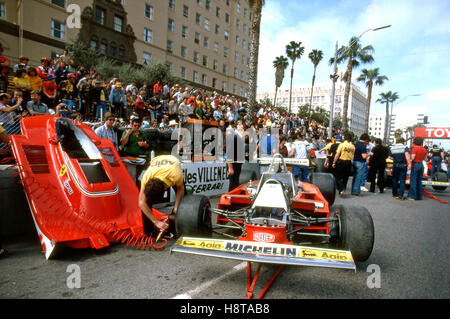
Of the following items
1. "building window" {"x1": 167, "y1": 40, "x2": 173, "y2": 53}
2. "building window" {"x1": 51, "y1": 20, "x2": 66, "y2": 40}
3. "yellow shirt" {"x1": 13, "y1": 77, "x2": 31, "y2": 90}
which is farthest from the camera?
"building window" {"x1": 167, "y1": 40, "x2": 173, "y2": 53}

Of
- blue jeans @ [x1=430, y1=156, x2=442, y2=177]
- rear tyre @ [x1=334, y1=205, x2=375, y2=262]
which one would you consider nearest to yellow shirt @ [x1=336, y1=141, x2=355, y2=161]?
rear tyre @ [x1=334, y1=205, x2=375, y2=262]

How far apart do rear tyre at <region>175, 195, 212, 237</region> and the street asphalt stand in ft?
1.09

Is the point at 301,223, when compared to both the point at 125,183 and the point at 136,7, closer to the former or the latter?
the point at 125,183

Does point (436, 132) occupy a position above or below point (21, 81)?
above

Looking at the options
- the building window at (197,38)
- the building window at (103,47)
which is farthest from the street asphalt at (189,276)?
the building window at (197,38)

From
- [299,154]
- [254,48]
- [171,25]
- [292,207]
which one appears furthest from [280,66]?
[292,207]

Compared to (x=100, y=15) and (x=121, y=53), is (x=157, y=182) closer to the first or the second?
(x=100, y=15)

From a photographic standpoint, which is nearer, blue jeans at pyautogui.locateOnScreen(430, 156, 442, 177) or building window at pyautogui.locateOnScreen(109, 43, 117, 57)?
blue jeans at pyautogui.locateOnScreen(430, 156, 442, 177)

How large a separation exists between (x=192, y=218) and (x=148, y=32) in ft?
97.4

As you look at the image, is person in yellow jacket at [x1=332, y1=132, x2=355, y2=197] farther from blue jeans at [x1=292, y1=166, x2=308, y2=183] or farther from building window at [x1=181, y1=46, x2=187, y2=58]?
building window at [x1=181, y1=46, x2=187, y2=58]

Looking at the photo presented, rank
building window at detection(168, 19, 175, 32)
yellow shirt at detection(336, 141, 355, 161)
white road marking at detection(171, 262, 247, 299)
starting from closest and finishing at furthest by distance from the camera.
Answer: white road marking at detection(171, 262, 247, 299), yellow shirt at detection(336, 141, 355, 161), building window at detection(168, 19, 175, 32)

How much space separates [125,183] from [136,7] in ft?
91.3

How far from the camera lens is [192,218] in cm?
323

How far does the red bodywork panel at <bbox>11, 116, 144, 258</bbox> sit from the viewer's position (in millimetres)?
3234
